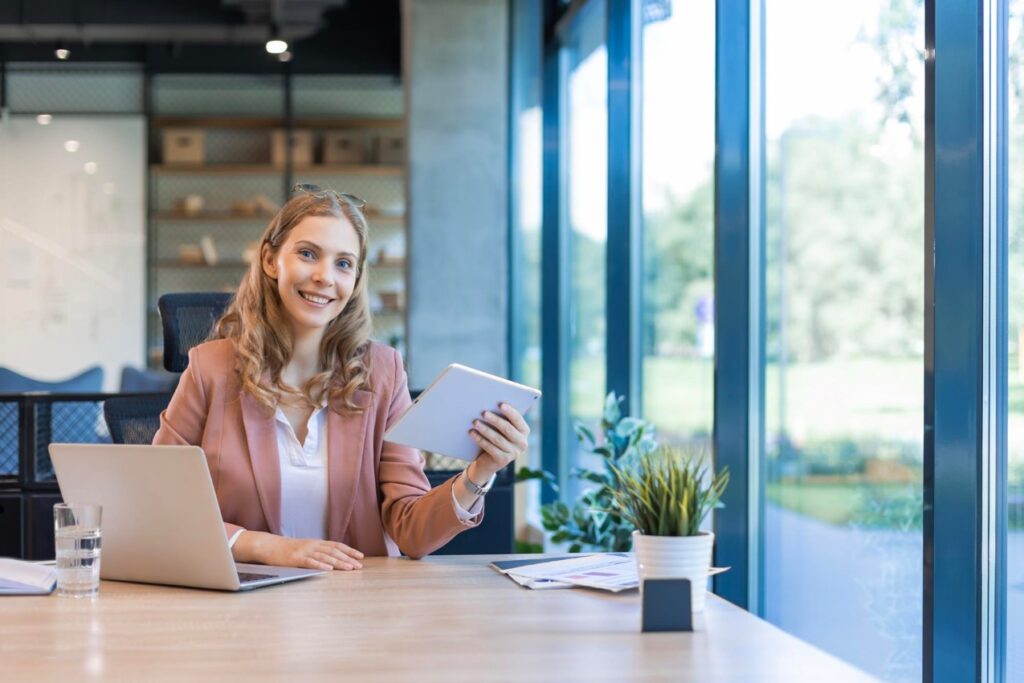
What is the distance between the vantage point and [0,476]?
308cm

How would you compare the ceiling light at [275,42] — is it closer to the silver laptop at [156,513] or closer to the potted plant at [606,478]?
the potted plant at [606,478]

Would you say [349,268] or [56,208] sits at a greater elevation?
[56,208]

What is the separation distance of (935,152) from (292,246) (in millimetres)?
1171

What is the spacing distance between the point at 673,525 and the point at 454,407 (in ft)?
1.47

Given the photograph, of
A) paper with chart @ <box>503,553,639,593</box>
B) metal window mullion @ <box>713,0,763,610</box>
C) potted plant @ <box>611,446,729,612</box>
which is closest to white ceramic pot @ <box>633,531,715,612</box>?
potted plant @ <box>611,446,729,612</box>

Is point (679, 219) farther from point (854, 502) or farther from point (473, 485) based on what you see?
point (473, 485)

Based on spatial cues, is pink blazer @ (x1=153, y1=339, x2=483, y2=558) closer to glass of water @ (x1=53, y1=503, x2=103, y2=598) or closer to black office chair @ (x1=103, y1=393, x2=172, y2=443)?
glass of water @ (x1=53, y1=503, x2=103, y2=598)

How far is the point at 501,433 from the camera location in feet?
6.44

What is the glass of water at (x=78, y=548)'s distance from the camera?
1.79 meters

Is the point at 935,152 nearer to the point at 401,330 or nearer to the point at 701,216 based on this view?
the point at 701,216

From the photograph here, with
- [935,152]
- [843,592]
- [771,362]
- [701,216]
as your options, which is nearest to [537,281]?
[701,216]

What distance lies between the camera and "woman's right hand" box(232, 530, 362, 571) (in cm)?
200

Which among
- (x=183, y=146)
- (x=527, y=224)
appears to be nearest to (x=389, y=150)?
(x=183, y=146)

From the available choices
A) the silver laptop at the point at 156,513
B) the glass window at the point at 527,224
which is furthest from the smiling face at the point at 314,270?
the glass window at the point at 527,224
